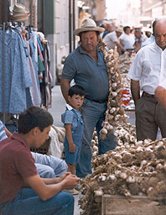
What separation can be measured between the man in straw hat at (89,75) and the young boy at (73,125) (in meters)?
0.17

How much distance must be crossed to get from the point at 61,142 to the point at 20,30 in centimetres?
143

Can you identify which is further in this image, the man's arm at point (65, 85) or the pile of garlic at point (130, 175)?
the man's arm at point (65, 85)

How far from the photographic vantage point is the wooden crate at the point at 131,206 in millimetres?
5383

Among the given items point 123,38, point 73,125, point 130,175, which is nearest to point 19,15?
point 73,125

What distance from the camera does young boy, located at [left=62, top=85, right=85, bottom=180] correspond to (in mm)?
7992

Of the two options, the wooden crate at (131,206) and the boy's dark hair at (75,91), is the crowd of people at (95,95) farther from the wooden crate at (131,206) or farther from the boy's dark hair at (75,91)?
the wooden crate at (131,206)

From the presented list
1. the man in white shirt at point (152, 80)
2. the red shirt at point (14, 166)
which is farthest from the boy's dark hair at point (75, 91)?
the red shirt at point (14, 166)

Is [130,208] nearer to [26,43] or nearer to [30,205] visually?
[30,205]

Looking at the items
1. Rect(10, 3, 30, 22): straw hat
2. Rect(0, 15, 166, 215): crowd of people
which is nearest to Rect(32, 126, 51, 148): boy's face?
Rect(0, 15, 166, 215): crowd of people

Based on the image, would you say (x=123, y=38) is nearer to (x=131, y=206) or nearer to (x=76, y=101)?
(x=76, y=101)

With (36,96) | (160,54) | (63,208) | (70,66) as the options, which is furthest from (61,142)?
(63,208)

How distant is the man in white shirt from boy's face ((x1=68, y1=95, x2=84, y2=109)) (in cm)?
59

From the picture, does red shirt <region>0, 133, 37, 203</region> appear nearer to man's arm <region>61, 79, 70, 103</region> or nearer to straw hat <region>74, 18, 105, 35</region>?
man's arm <region>61, 79, 70, 103</region>

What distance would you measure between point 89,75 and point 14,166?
10.3 feet
